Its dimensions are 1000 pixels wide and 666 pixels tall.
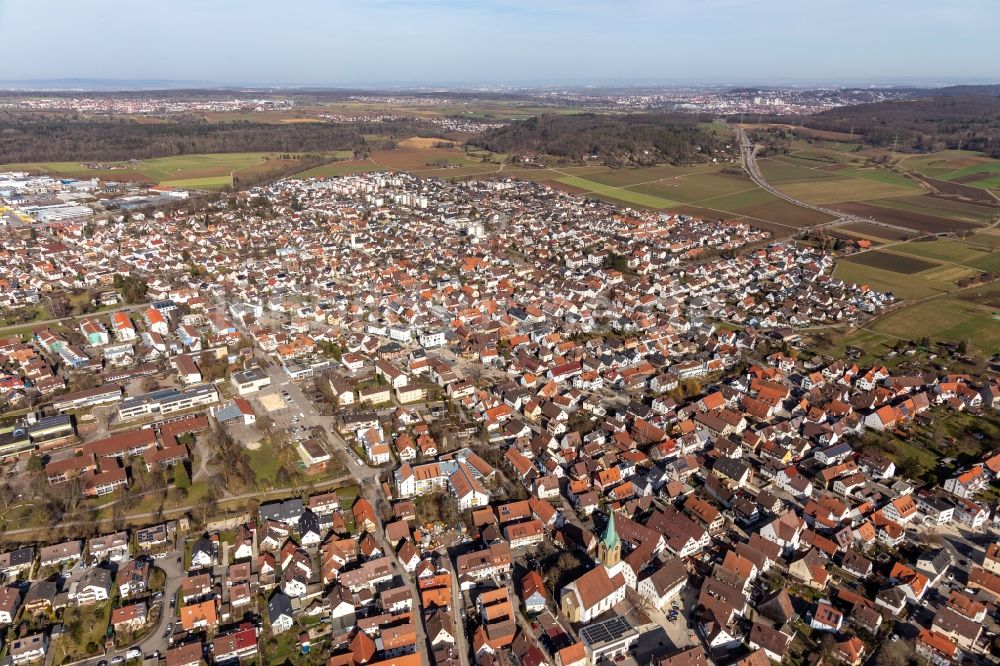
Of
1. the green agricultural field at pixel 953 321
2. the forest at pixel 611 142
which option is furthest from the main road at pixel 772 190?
the green agricultural field at pixel 953 321

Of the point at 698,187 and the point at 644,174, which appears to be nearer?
the point at 698,187

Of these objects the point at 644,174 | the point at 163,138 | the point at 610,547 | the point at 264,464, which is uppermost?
the point at 163,138

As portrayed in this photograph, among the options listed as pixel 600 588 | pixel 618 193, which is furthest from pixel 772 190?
pixel 600 588

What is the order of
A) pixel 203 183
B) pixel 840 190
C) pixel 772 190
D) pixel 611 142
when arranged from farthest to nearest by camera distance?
pixel 611 142 < pixel 203 183 < pixel 772 190 < pixel 840 190

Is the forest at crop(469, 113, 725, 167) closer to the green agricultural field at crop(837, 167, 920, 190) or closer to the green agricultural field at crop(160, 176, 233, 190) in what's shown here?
the green agricultural field at crop(837, 167, 920, 190)

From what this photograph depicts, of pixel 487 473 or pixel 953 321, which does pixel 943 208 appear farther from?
pixel 487 473
